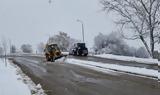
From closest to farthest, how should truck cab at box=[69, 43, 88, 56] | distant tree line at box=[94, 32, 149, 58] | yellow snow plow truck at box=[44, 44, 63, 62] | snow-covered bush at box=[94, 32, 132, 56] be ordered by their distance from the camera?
yellow snow plow truck at box=[44, 44, 63, 62]
truck cab at box=[69, 43, 88, 56]
distant tree line at box=[94, 32, 149, 58]
snow-covered bush at box=[94, 32, 132, 56]

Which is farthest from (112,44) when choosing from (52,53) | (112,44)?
(52,53)

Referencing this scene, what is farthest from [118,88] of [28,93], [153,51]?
[153,51]

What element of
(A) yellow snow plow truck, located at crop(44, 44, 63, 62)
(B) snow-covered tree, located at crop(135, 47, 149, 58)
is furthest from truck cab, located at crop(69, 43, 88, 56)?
(B) snow-covered tree, located at crop(135, 47, 149, 58)

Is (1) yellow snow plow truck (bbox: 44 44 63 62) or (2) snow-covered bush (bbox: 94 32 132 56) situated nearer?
(1) yellow snow plow truck (bbox: 44 44 63 62)

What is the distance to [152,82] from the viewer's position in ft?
61.5

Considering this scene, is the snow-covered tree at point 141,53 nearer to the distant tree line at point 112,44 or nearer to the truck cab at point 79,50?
the distant tree line at point 112,44

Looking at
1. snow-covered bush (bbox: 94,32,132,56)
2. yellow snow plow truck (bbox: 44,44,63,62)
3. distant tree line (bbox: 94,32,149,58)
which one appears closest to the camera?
yellow snow plow truck (bbox: 44,44,63,62)

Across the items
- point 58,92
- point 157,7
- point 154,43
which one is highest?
point 157,7

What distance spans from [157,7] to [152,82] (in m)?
27.0

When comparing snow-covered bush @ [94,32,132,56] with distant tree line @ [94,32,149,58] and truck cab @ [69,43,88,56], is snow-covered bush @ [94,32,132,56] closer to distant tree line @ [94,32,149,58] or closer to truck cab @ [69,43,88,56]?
distant tree line @ [94,32,149,58]

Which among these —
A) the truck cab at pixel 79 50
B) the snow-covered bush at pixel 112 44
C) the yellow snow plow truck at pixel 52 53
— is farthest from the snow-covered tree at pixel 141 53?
the yellow snow plow truck at pixel 52 53

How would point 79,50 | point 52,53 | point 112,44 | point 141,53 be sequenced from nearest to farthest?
point 52,53
point 79,50
point 112,44
point 141,53

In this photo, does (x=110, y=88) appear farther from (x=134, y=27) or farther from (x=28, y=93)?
(x=134, y=27)

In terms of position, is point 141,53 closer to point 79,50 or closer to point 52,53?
point 79,50
